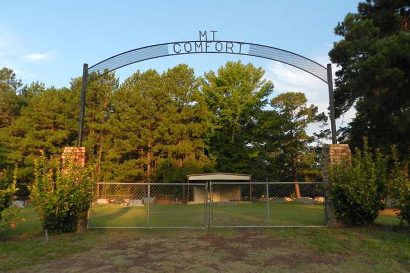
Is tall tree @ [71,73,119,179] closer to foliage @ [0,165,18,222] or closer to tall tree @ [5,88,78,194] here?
tall tree @ [5,88,78,194]

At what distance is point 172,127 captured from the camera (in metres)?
44.6

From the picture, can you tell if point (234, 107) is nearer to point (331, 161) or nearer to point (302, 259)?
point (331, 161)

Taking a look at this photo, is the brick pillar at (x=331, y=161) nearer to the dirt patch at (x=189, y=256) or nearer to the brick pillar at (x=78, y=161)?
the dirt patch at (x=189, y=256)

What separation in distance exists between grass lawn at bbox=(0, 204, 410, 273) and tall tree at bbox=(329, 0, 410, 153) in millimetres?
7510

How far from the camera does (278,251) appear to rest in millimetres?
8531

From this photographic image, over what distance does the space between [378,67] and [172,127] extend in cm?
3003

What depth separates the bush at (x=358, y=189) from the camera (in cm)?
1144

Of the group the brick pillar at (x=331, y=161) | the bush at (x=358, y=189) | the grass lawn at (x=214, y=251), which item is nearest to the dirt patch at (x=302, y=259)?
the grass lawn at (x=214, y=251)

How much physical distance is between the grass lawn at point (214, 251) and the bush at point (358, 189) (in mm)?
578

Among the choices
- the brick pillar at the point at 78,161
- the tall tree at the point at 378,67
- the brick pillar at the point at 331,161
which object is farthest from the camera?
the tall tree at the point at 378,67

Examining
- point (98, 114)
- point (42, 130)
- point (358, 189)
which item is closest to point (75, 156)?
point (358, 189)

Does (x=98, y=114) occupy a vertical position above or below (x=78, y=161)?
above

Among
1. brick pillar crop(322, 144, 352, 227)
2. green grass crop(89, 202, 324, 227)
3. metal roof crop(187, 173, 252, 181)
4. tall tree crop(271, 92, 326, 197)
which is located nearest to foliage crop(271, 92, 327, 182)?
tall tree crop(271, 92, 326, 197)

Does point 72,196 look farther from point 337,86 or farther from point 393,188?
point 337,86
